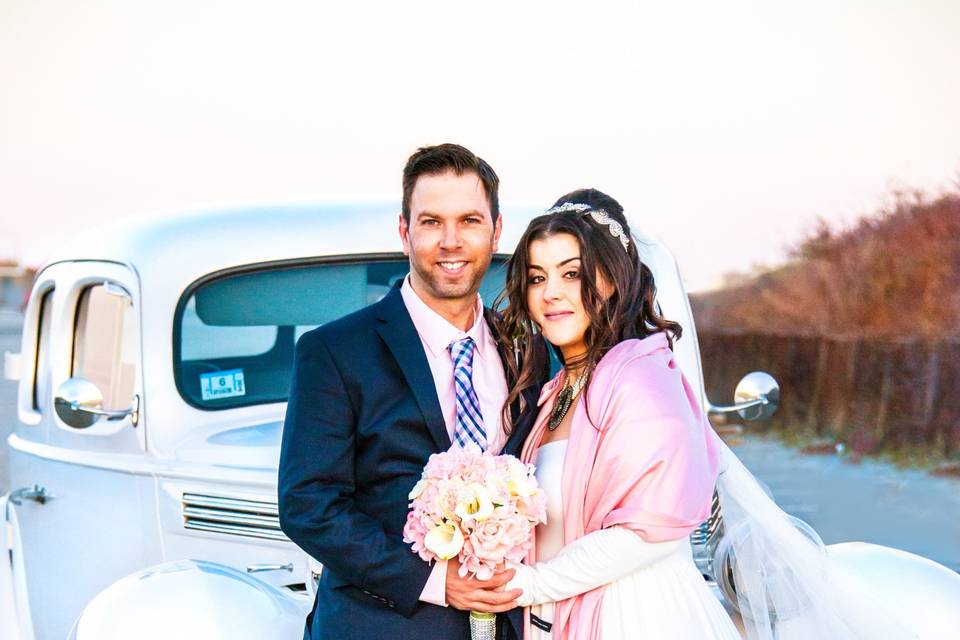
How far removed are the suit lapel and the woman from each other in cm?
25

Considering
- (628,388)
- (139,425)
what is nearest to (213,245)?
(139,425)

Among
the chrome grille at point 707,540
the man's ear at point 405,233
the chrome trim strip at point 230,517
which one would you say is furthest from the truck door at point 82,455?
the chrome grille at point 707,540

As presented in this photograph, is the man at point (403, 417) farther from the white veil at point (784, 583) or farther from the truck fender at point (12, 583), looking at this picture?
the truck fender at point (12, 583)

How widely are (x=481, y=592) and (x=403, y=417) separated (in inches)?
17.8

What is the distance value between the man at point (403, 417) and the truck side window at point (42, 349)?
7.71 feet

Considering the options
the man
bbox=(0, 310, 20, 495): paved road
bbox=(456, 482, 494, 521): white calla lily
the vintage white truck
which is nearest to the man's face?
the man

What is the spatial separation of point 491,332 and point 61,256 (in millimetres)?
2352

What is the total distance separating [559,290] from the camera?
9.04ft

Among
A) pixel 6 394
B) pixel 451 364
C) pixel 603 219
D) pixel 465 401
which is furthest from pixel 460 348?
pixel 6 394

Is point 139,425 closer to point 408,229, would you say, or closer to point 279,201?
point 279,201

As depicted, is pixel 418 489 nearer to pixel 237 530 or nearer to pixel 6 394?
pixel 237 530

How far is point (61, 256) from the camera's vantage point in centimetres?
455

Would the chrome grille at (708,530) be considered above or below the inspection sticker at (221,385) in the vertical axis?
below

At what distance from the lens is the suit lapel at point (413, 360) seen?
2670mm
